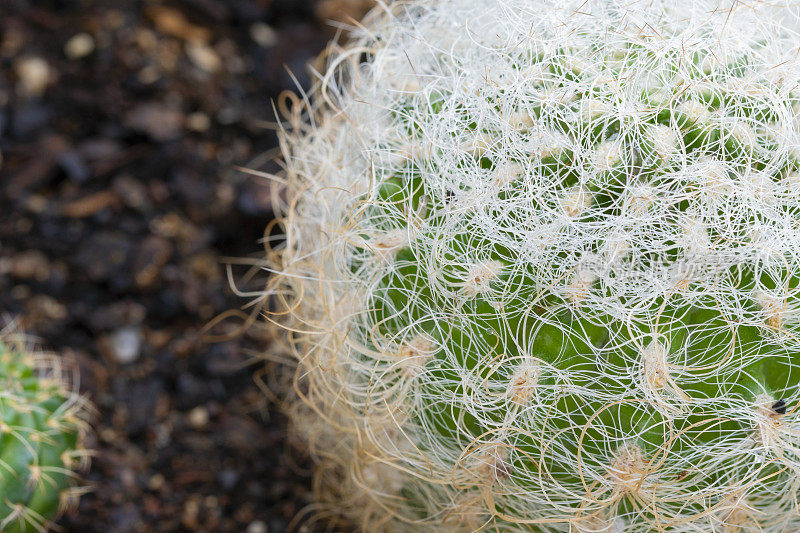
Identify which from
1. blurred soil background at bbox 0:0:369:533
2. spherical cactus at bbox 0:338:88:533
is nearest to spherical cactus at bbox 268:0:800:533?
spherical cactus at bbox 0:338:88:533

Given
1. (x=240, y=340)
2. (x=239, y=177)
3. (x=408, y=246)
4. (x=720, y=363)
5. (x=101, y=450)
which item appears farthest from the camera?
(x=239, y=177)

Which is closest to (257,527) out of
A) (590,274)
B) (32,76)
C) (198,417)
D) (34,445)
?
(198,417)

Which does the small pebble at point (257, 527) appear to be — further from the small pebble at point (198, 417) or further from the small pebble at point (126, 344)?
the small pebble at point (126, 344)

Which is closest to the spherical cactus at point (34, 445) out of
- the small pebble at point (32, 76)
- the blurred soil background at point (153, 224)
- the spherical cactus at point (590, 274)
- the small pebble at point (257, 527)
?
the blurred soil background at point (153, 224)

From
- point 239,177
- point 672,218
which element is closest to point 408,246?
point 672,218

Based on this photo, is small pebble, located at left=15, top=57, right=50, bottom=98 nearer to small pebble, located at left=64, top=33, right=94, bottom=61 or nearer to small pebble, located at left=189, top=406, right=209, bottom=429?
small pebble, located at left=64, top=33, right=94, bottom=61

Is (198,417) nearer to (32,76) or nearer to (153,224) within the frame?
(153,224)

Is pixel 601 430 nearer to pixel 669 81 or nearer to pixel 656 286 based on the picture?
pixel 656 286
